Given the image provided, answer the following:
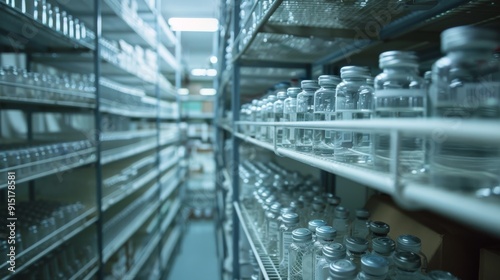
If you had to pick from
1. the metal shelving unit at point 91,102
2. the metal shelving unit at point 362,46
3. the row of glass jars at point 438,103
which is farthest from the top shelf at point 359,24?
the metal shelving unit at point 91,102

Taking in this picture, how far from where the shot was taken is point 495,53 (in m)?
0.60

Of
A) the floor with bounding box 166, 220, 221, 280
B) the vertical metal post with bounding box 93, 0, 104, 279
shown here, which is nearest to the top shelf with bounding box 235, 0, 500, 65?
the vertical metal post with bounding box 93, 0, 104, 279

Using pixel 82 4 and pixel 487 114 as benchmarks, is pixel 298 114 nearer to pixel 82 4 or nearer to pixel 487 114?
pixel 487 114

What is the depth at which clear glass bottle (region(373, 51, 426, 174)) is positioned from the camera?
0.47m

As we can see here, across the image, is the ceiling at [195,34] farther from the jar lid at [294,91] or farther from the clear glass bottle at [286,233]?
the clear glass bottle at [286,233]

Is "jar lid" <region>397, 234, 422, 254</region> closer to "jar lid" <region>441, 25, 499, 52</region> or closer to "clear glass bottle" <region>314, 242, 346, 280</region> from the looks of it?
"clear glass bottle" <region>314, 242, 346, 280</region>

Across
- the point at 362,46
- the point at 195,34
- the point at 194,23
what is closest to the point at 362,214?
the point at 362,46

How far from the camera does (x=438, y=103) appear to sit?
424 millimetres

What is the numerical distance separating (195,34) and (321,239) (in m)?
5.51

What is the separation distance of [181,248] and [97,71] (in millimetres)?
3089

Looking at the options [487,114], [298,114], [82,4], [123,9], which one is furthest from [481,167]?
→ [123,9]

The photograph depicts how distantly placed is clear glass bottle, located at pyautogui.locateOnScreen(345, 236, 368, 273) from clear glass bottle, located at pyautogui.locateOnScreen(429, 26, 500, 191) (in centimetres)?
34

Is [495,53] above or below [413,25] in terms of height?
below

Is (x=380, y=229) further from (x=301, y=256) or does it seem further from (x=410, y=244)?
(x=301, y=256)
